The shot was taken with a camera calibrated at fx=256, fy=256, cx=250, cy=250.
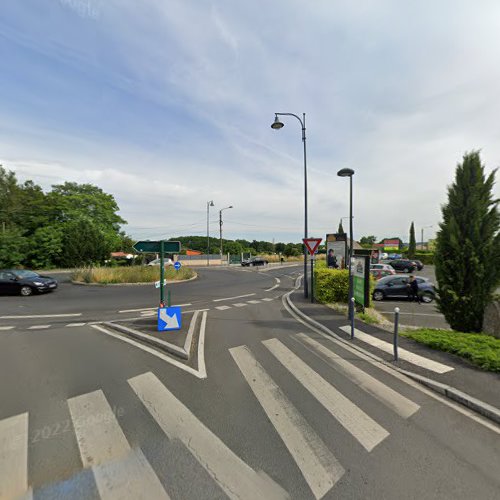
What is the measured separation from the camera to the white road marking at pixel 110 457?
239cm

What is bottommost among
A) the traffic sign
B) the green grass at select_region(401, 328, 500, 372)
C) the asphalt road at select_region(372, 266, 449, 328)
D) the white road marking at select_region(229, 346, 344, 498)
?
the asphalt road at select_region(372, 266, 449, 328)

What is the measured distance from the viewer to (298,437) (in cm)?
313

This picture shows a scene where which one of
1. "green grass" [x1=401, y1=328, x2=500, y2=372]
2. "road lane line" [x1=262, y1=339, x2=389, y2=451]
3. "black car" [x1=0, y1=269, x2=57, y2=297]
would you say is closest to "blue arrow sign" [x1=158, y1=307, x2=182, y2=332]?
"road lane line" [x1=262, y1=339, x2=389, y2=451]

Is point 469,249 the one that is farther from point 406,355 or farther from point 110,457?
point 110,457

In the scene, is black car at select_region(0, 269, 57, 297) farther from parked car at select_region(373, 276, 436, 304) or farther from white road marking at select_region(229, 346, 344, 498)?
parked car at select_region(373, 276, 436, 304)

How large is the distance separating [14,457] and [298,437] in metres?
3.17

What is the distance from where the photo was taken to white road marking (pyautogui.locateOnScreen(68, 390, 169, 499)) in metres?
2.39

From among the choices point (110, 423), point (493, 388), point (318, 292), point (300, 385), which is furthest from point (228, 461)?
point (318, 292)

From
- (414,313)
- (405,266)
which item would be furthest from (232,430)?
(405,266)

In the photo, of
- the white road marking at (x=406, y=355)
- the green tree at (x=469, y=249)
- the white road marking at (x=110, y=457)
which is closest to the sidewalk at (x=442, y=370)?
the white road marking at (x=406, y=355)

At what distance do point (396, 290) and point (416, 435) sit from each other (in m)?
12.4

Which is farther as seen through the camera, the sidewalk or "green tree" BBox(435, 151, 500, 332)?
"green tree" BBox(435, 151, 500, 332)

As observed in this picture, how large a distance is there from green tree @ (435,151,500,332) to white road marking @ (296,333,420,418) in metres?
4.42

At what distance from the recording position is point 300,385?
4406 millimetres
